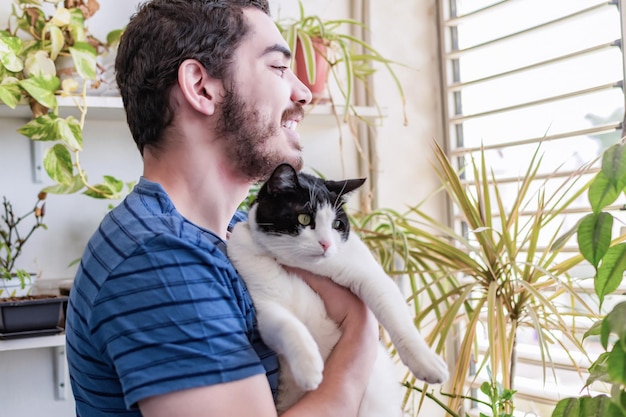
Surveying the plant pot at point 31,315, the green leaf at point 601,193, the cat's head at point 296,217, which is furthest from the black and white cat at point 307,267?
the plant pot at point 31,315

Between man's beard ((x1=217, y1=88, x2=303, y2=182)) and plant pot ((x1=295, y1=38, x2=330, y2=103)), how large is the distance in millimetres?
840

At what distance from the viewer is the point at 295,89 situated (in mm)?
1265

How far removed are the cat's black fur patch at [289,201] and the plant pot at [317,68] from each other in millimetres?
884

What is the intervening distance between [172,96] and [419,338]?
0.56 m

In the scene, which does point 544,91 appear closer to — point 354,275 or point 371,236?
point 371,236

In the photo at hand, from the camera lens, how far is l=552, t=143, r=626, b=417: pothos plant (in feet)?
2.70

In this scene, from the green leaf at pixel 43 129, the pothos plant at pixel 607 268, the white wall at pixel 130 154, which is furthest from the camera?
the white wall at pixel 130 154

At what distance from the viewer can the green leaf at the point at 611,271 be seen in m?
0.91

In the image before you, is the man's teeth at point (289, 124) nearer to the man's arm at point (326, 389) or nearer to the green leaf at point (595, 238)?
the man's arm at point (326, 389)

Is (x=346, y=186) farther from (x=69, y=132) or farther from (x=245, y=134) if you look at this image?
(x=69, y=132)

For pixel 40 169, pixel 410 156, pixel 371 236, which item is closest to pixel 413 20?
pixel 410 156

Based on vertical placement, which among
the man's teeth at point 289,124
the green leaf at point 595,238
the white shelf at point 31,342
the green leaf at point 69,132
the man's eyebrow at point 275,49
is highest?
the man's eyebrow at point 275,49

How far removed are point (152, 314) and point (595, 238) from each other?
57cm

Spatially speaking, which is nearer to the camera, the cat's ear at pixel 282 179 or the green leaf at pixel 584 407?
the green leaf at pixel 584 407
